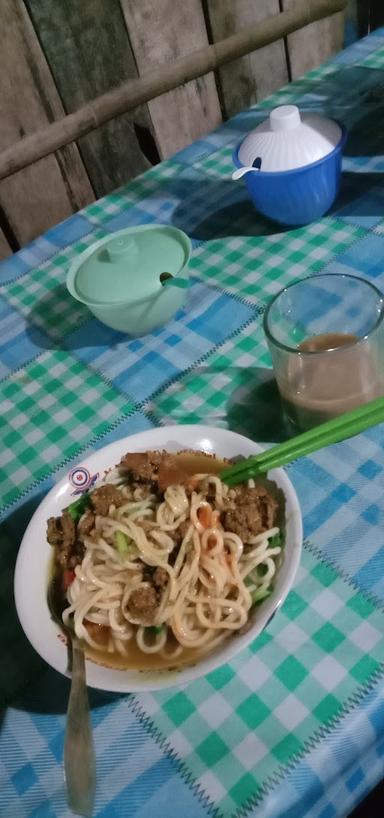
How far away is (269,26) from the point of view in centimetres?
196

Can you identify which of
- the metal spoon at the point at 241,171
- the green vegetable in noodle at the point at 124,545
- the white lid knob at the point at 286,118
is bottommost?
the green vegetable in noodle at the point at 124,545

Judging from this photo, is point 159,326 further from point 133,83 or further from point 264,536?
point 133,83

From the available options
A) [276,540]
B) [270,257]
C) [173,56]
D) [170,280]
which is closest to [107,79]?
[173,56]

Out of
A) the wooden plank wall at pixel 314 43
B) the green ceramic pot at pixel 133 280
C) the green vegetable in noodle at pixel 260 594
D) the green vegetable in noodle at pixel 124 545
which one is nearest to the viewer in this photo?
the green vegetable in noodle at pixel 260 594

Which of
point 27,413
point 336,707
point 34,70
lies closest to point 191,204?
point 34,70

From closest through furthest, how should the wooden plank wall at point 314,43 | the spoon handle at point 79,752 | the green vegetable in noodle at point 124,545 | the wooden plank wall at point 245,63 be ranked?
1. the spoon handle at point 79,752
2. the green vegetable in noodle at point 124,545
3. the wooden plank wall at point 245,63
4. the wooden plank wall at point 314,43

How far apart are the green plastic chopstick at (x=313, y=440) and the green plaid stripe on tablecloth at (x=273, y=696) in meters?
0.16

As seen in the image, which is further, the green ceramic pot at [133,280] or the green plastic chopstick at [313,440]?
the green ceramic pot at [133,280]

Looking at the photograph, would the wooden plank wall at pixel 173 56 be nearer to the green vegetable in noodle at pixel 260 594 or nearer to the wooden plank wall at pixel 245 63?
the wooden plank wall at pixel 245 63

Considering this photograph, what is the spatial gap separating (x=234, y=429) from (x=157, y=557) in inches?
10.2

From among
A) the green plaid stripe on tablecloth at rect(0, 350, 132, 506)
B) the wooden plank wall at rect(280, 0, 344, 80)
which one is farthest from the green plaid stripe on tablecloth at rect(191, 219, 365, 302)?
the wooden plank wall at rect(280, 0, 344, 80)

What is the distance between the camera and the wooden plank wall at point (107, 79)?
1.59m

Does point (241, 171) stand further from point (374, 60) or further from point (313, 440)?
point (374, 60)

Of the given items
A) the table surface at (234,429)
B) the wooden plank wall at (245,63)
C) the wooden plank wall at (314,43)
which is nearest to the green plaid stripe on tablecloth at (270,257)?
the table surface at (234,429)
